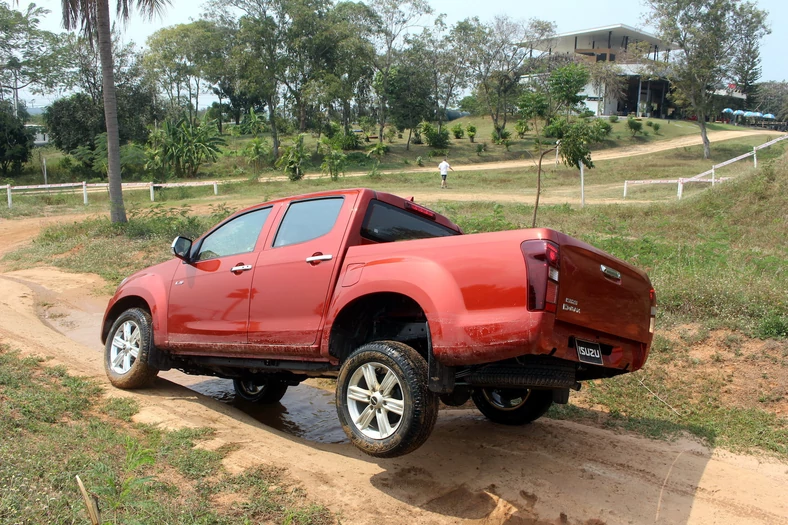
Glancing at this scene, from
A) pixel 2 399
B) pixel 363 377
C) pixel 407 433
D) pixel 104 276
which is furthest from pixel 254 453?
pixel 104 276

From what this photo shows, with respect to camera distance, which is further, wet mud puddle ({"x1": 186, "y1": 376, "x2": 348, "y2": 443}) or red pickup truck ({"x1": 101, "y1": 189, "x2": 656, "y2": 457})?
wet mud puddle ({"x1": 186, "y1": 376, "x2": 348, "y2": 443})

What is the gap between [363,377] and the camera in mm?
4582

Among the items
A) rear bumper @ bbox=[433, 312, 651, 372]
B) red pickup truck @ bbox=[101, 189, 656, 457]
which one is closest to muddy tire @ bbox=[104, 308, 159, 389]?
red pickup truck @ bbox=[101, 189, 656, 457]

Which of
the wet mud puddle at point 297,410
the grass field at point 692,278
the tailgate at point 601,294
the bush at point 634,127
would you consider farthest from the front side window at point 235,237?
the bush at point 634,127

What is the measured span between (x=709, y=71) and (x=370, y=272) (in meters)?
41.5

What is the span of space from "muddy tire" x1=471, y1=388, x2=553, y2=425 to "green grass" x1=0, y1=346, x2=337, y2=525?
2173 mm

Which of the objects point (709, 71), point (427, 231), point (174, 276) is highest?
point (709, 71)

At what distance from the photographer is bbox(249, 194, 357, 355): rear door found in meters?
5.01

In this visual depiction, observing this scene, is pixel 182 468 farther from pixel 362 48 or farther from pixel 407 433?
pixel 362 48

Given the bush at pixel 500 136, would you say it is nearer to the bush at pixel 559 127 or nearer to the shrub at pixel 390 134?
the shrub at pixel 390 134

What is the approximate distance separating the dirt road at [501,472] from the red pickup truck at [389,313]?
367 mm

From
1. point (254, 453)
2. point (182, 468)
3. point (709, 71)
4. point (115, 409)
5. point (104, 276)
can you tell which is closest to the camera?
point (182, 468)

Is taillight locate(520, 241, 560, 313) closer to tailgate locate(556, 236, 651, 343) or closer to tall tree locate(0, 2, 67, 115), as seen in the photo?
tailgate locate(556, 236, 651, 343)

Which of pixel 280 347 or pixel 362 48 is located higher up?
pixel 362 48
